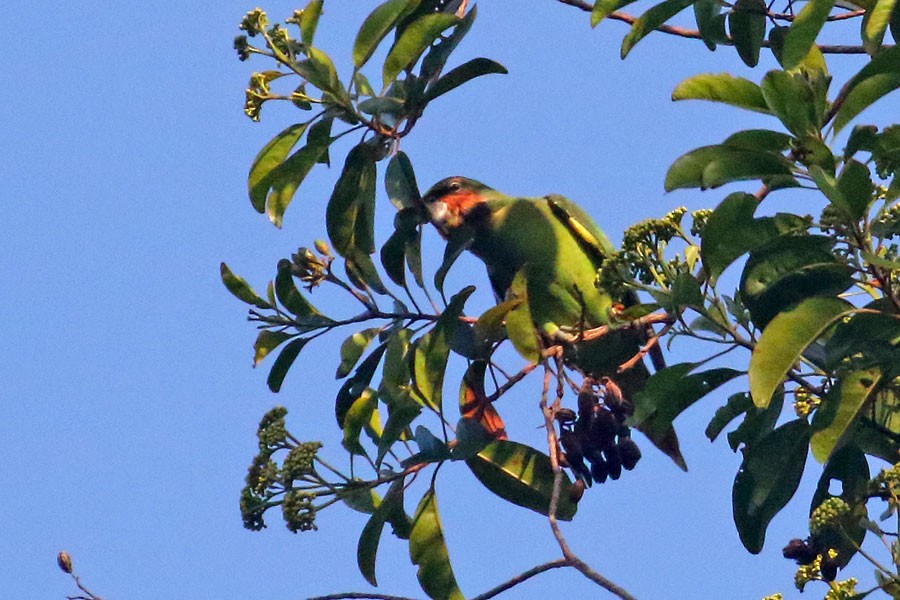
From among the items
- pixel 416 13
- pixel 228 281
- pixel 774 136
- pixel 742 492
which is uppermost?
pixel 416 13

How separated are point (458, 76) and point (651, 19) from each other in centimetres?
59

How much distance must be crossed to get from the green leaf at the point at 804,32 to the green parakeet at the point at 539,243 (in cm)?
164

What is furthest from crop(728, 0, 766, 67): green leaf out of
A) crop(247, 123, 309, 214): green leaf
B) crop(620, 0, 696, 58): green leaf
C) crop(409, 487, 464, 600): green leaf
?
crop(409, 487, 464, 600): green leaf

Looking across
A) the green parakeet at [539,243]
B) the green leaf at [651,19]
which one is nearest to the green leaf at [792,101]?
the green leaf at [651,19]

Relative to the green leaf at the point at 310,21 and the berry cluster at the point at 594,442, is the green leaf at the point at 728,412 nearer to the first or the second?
the berry cluster at the point at 594,442

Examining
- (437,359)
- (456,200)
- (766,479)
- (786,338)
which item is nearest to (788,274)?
(786,338)

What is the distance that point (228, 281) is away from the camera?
341 centimetres

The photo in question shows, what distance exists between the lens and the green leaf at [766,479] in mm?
2797

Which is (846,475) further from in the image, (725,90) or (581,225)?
(581,225)

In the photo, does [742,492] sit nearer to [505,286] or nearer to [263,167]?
[263,167]

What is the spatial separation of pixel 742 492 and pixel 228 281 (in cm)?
145

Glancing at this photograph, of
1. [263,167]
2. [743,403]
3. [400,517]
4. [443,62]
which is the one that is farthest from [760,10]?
[400,517]

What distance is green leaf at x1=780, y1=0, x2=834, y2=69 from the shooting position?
2.44 meters

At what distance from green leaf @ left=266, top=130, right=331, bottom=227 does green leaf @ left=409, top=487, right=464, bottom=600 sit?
0.86 m
